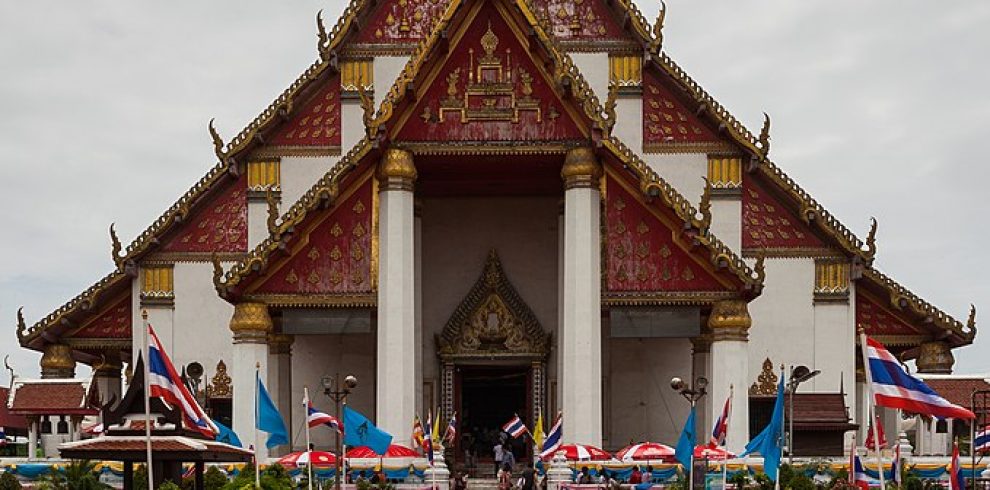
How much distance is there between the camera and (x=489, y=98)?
30547 mm

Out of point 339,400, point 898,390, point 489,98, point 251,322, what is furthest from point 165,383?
point 489,98

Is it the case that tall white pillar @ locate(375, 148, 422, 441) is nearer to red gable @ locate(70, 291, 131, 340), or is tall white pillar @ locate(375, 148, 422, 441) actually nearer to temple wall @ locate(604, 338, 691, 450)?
temple wall @ locate(604, 338, 691, 450)

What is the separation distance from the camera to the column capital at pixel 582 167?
1196 inches

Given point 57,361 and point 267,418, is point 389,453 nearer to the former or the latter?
point 267,418

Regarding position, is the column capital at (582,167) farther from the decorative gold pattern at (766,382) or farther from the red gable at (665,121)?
the decorative gold pattern at (766,382)

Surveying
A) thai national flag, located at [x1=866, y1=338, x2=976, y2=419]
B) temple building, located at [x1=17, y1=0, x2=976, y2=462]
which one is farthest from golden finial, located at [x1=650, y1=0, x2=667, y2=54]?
thai national flag, located at [x1=866, y1=338, x2=976, y2=419]

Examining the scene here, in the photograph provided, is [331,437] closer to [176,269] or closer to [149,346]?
[176,269]

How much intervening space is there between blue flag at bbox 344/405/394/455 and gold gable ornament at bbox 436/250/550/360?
678 cm

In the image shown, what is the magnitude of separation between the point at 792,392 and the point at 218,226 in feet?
38.6

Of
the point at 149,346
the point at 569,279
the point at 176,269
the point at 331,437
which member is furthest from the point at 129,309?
the point at 149,346

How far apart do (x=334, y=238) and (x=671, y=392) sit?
7.43 metres

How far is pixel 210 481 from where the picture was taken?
86.8 feet

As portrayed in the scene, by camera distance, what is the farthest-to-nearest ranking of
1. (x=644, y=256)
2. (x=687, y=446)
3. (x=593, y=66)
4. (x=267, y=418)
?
(x=593, y=66)
(x=644, y=256)
(x=687, y=446)
(x=267, y=418)

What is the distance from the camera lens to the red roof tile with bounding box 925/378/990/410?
1325 inches
